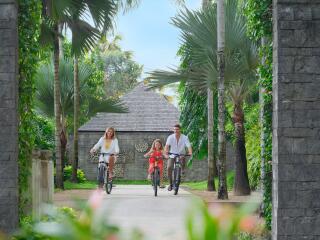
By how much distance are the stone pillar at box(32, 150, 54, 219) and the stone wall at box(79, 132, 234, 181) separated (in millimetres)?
18398

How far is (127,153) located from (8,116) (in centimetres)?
2186

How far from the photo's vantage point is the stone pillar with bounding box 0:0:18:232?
24.5ft

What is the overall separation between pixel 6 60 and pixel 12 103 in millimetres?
497

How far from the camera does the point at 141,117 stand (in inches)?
1183

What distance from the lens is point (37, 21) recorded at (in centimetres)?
808

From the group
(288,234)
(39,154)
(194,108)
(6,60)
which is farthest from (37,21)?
(194,108)

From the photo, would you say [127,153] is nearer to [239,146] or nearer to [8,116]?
[239,146]

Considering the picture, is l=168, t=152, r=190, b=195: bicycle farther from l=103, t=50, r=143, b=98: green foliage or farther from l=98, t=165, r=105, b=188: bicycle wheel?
l=103, t=50, r=143, b=98: green foliage

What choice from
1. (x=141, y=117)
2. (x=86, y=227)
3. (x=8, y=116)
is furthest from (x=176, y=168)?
(x=141, y=117)

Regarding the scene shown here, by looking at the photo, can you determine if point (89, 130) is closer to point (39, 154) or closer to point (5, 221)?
point (39, 154)

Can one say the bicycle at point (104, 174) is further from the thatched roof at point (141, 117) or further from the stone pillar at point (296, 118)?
the thatched roof at point (141, 117)

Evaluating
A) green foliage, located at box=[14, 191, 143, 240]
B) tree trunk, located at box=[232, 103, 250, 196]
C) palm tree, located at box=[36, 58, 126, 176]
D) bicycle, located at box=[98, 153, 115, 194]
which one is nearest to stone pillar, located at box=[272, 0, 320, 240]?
green foliage, located at box=[14, 191, 143, 240]

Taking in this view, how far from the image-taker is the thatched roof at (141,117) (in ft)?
96.2

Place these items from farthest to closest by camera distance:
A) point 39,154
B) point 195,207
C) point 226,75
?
point 226,75, point 39,154, point 195,207
